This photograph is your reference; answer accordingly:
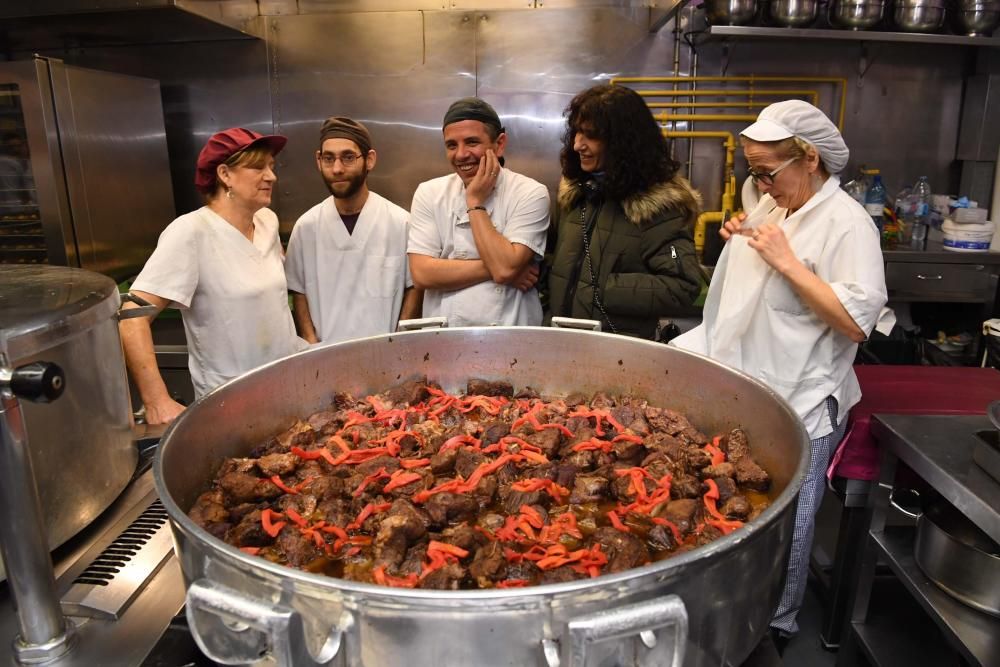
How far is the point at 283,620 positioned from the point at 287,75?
3.81 metres

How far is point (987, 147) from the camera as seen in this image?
4.02 metres

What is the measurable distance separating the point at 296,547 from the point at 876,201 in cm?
397

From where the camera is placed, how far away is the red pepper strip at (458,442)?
151cm

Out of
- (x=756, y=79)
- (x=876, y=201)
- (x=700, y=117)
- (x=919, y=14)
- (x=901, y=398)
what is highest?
(x=919, y=14)

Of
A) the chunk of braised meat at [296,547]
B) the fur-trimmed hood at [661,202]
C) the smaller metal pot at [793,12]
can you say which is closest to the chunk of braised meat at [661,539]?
the chunk of braised meat at [296,547]

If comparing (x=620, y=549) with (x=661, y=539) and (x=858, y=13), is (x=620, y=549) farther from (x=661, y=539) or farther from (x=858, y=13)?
(x=858, y=13)

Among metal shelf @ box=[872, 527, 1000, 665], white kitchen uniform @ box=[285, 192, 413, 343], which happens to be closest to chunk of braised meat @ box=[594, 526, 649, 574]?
metal shelf @ box=[872, 527, 1000, 665]

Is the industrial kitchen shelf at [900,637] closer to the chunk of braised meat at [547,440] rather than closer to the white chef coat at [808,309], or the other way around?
the white chef coat at [808,309]

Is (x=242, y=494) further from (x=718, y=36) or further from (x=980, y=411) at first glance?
(x=718, y=36)

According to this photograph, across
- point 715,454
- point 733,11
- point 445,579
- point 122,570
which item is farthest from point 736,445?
point 733,11

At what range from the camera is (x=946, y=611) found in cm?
157

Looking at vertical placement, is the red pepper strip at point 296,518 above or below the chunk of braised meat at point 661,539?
above

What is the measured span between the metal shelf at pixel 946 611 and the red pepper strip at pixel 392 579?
119 cm

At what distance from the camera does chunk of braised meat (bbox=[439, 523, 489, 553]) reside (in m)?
1.17
